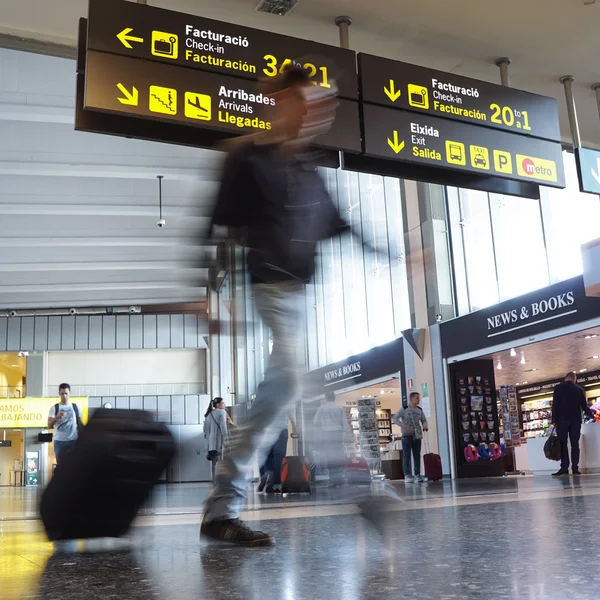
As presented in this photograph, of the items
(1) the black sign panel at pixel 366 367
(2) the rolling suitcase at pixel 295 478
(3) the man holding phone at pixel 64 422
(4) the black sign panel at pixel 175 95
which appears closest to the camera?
(4) the black sign panel at pixel 175 95

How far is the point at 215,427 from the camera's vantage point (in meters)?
10.6

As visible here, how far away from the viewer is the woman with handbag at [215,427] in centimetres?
1026

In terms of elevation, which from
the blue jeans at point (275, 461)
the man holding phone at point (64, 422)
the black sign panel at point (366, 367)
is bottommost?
the blue jeans at point (275, 461)

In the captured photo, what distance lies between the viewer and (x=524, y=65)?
7402 mm

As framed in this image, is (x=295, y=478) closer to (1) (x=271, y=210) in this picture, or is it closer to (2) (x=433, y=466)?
(2) (x=433, y=466)

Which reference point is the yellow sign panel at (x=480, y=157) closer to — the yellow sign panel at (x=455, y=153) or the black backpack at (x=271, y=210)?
the yellow sign panel at (x=455, y=153)

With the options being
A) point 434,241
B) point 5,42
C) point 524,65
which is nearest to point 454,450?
point 434,241

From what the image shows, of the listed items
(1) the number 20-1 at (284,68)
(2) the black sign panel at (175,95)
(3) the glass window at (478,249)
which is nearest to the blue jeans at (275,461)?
(2) the black sign panel at (175,95)

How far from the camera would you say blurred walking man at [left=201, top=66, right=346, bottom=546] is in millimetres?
2373

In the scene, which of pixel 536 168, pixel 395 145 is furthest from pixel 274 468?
pixel 536 168

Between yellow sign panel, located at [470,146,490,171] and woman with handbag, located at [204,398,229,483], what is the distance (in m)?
5.49

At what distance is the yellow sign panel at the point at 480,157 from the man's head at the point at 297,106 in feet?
11.7

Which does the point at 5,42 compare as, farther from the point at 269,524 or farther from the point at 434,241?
the point at 434,241

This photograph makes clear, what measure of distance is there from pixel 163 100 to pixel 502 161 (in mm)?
2962
